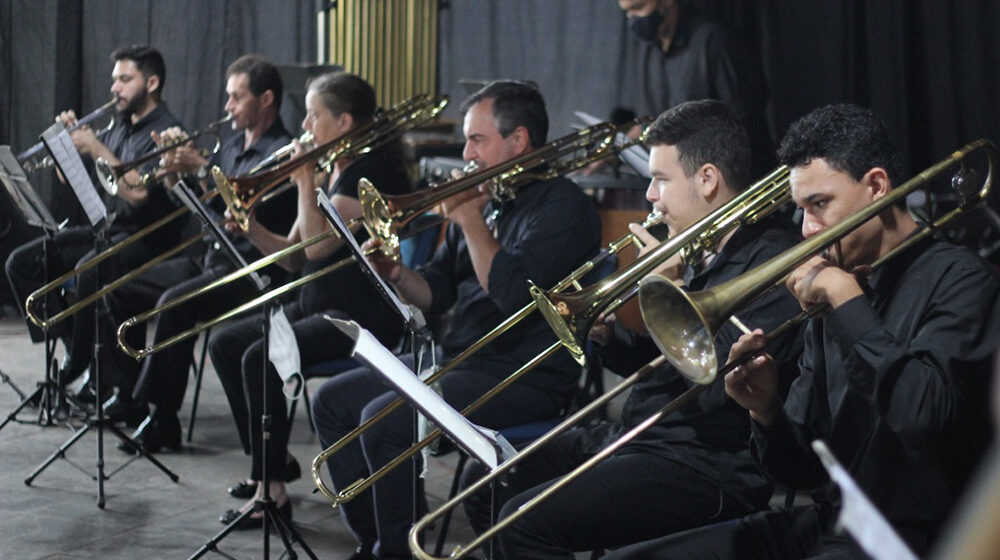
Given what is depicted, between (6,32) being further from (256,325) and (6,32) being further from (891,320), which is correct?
(891,320)

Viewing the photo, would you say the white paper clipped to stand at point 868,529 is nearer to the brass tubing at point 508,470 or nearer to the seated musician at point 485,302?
the brass tubing at point 508,470

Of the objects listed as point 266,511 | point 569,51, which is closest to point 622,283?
point 266,511

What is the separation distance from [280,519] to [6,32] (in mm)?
5255

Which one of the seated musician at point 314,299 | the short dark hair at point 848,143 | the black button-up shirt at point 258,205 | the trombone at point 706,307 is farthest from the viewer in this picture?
the black button-up shirt at point 258,205

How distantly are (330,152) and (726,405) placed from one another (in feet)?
6.07

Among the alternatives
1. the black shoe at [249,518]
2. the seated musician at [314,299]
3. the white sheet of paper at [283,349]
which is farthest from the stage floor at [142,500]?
the white sheet of paper at [283,349]

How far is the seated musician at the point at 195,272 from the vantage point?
4.58 m

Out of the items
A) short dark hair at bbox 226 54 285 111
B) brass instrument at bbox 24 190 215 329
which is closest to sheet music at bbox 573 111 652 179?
brass instrument at bbox 24 190 215 329

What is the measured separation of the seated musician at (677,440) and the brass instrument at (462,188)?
0.50 metres

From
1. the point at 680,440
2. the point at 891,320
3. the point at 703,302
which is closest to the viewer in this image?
the point at 703,302

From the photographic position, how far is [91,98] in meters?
7.35

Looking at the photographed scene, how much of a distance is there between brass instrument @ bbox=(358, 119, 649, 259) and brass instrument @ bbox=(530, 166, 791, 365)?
2.63 feet

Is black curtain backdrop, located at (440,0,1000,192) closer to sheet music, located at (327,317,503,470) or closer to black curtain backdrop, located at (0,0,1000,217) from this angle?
black curtain backdrop, located at (0,0,1000,217)

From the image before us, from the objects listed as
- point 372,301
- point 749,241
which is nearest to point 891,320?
point 749,241
